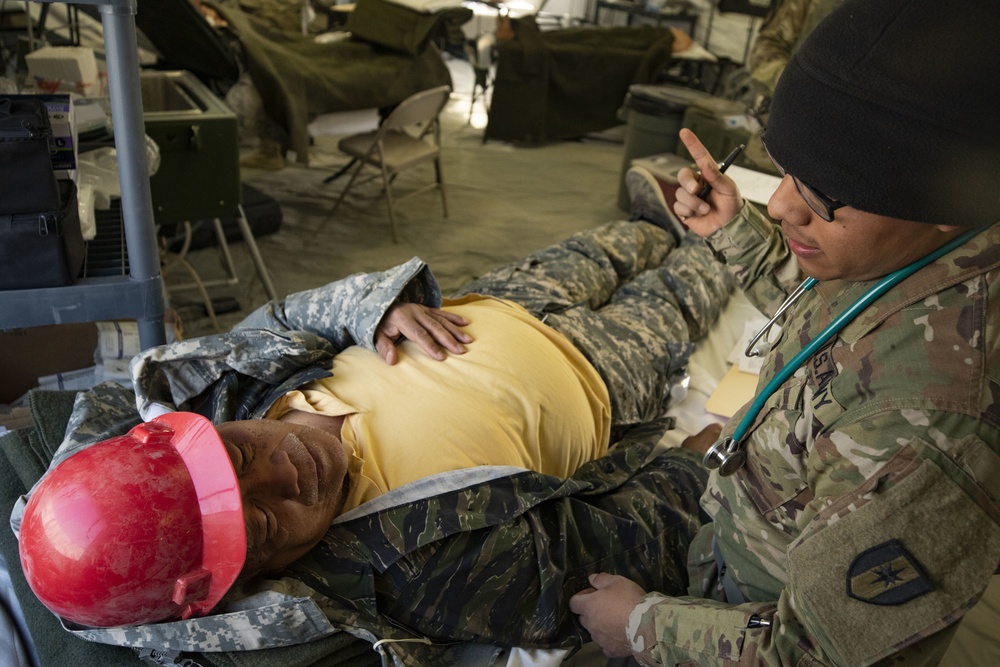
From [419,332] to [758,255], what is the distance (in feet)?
2.31

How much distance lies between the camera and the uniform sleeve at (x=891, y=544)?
79 cm

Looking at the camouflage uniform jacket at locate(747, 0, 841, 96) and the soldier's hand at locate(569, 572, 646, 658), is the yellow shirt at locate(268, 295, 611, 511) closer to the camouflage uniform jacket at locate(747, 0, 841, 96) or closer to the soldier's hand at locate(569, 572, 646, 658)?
the soldier's hand at locate(569, 572, 646, 658)

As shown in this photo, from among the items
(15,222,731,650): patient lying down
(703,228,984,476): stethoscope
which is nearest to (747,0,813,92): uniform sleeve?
(15,222,731,650): patient lying down

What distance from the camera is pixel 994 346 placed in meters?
0.82

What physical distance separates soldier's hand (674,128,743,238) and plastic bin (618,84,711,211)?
10.4 feet

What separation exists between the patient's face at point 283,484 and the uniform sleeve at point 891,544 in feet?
2.32

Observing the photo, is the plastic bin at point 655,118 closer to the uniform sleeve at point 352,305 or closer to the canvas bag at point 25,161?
the uniform sleeve at point 352,305

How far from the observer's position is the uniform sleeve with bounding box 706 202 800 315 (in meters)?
1.27

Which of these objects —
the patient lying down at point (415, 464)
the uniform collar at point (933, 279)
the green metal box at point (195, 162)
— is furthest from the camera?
the green metal box at point (195, 162)

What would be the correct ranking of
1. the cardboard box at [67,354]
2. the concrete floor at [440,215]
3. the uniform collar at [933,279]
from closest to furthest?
the uniform collar at [933,279]
the cardboard box at [67,354]
the concrete floor at [440,215]

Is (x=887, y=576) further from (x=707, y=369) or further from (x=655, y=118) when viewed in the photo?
(x=655, y=118)

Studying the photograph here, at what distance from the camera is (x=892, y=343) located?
2.86 feet

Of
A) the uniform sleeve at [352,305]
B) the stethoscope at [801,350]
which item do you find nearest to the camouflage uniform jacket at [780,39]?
the uniform sleeve at [352,305]

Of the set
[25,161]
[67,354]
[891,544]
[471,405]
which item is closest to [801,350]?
[891,544]
